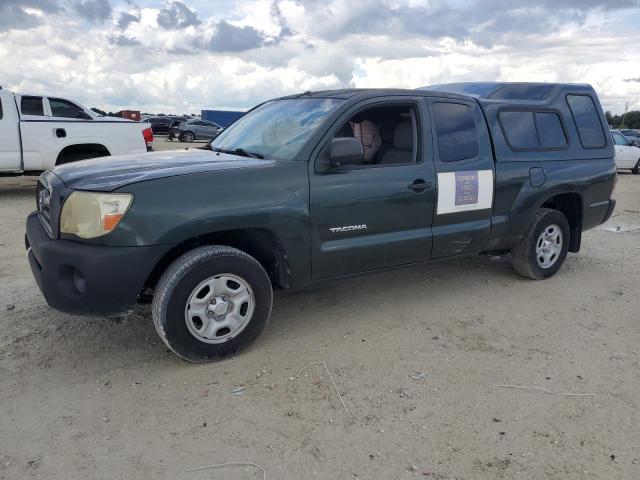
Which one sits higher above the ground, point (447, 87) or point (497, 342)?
point (447, 87)

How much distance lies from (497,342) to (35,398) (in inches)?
118

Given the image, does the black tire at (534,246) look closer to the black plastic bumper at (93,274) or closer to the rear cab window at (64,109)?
the black plastic bumper at (93,274)

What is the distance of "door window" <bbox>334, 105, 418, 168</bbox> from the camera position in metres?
4.17

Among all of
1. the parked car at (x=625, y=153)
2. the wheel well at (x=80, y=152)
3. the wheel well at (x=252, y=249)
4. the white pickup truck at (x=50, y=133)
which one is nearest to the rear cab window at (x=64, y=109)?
the white pickup truck at (x=50, y=133)

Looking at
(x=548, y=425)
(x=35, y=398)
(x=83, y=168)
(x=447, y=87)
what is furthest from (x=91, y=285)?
(x=447, y=87)

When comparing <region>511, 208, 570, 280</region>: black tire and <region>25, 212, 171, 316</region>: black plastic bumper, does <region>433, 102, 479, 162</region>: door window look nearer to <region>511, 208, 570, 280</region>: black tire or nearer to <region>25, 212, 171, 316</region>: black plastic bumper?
<region>511, 208, 570, 280</region>: black tire

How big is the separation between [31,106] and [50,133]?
0.58 m

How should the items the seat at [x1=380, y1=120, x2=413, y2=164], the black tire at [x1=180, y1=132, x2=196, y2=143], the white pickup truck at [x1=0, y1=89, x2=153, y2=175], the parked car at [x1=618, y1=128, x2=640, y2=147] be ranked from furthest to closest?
1. the black tire at [x1=180, y1=132, x2=196, y2=143]
2. the parked car at [x1=618, y1=128, x2=640, y2=147]
3. the white pickup truck at [x1=0, y1=89, x2=153, y2=175]
4. the seat at [x1=380, y1=120, x2=413, y2=164]

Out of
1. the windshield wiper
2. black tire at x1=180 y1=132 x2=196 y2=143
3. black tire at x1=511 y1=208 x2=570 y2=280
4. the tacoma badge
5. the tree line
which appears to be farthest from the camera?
the tree line

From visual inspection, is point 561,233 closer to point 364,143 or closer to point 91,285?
point 364,143

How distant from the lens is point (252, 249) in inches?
146

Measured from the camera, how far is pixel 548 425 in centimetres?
284

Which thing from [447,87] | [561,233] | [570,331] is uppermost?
[447,87]

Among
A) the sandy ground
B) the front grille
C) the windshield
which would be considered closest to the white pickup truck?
the sandy ground
